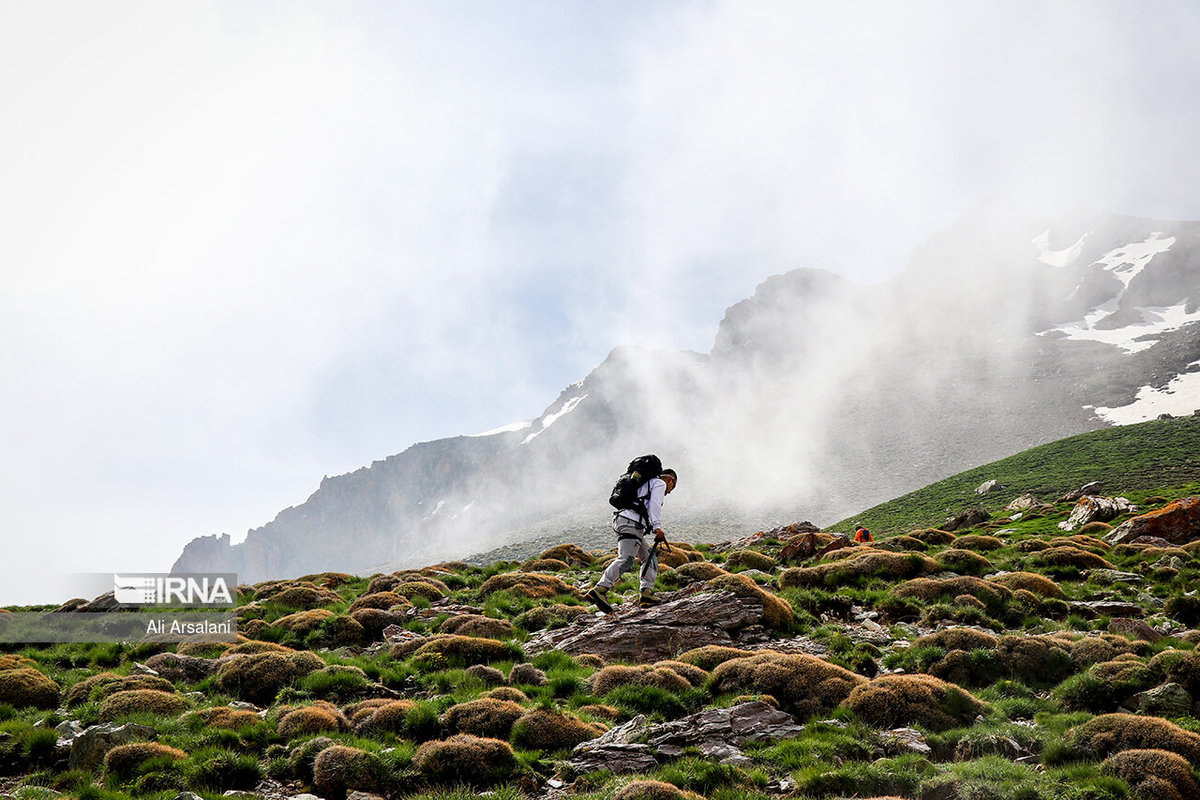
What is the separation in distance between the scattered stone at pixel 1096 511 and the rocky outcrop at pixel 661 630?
3598 cm

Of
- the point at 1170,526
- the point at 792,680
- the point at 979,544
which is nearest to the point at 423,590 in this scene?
the point at 792,680

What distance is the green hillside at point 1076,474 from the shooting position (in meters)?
69.1

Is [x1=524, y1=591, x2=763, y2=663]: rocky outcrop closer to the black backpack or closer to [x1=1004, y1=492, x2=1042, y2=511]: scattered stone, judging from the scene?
the black backpack

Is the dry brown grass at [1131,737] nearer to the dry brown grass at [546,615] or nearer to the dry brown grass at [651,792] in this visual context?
the dry brown grass at [651,792]

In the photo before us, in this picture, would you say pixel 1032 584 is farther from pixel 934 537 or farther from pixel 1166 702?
pixel 934 537

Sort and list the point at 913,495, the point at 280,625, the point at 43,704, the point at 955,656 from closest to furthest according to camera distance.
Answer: the point at 43,704 < the point at 955,656 < the point at 280,625 < the point at 913,495

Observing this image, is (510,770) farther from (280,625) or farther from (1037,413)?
(1037,413)

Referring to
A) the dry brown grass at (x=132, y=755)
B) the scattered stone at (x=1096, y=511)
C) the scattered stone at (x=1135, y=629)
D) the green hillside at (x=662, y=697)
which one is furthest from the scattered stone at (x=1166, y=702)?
the scattered stone at (x=1096, y=511)

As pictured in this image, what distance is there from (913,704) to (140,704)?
45.0ft

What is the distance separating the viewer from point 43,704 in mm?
12305

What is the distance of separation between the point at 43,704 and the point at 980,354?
230941 millimetres

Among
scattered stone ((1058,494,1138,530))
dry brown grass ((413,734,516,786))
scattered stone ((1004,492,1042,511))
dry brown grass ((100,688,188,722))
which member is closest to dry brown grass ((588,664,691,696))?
dry brown grass ((413,734,516,786))

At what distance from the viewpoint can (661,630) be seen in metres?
15.2

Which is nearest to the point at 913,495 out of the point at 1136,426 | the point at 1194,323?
the point at 1136,426
